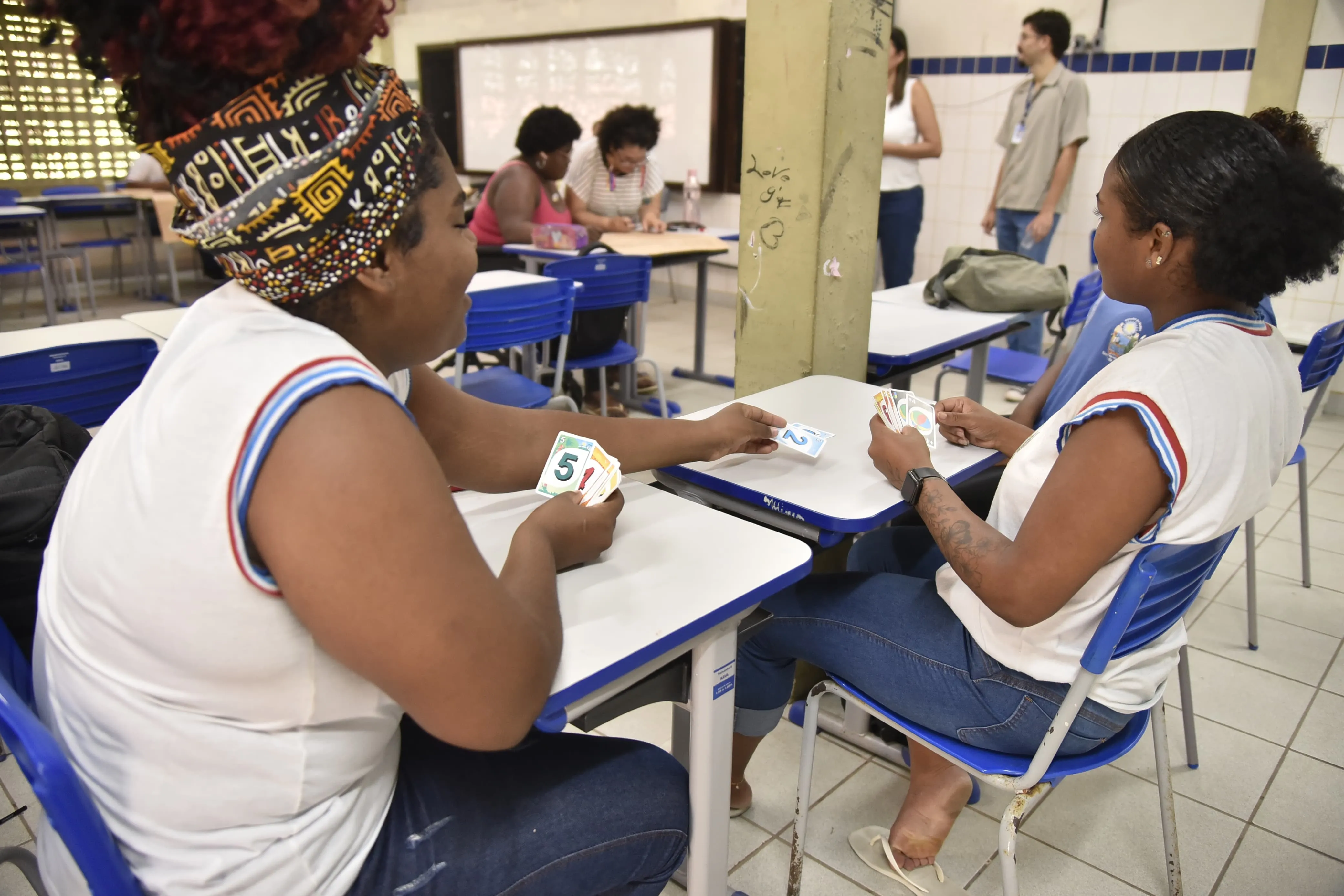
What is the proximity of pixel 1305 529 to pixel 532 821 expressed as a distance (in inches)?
113

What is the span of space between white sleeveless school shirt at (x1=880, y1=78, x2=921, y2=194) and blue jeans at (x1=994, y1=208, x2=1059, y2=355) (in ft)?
1.87

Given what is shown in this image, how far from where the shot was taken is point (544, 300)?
3215 millimetres

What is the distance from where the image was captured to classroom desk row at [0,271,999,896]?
1052 millimetres

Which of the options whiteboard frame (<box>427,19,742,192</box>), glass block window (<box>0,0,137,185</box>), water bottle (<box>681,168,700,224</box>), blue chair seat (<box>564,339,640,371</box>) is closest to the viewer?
blue chair seat (<box>564,339,640,371</box>)

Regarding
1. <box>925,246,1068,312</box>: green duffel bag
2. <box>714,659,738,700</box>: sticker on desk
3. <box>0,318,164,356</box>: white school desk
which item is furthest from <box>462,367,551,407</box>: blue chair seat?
<box>714,659,738,700</box>: sticker on desk

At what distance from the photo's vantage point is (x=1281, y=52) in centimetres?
446

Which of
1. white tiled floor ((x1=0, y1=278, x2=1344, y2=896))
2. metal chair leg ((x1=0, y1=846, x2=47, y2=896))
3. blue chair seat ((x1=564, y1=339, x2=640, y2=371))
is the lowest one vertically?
white tiled floor ((x1=0, y1=278, x2=1344, y2=896))

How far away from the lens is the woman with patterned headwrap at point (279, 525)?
73 centimetres

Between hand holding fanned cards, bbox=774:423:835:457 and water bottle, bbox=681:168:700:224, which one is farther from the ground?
water bottle, bbox=681:168:700:224

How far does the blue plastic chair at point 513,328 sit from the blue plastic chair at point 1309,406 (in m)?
2.11

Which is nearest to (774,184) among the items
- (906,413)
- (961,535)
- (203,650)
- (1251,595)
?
(906,413)

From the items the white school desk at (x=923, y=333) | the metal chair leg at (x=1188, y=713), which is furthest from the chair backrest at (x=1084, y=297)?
the metal chair leg at (x=1188, y=713)

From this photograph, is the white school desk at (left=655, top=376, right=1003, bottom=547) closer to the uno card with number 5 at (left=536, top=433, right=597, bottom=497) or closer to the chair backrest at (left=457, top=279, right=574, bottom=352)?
the uno card with number 5 at (left=536, top=433, right=597, bottom=497)

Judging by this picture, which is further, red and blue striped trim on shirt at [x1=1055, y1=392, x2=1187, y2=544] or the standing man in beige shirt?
the standing man in beige shirt
